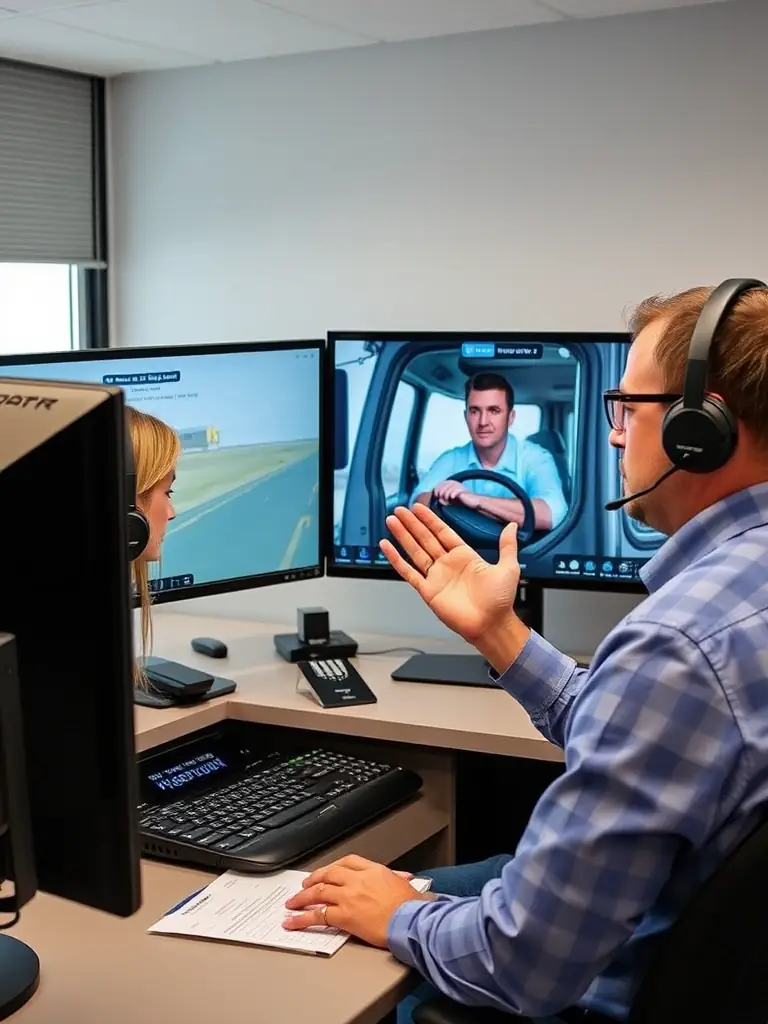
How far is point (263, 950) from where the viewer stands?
1354mm

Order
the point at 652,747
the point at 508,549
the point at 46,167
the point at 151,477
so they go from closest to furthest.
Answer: the point at 652,747
the point at 508,549
the point at 151,477
the point at 46,167

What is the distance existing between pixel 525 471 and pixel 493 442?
3.1 inches

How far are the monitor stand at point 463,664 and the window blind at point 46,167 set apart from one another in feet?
4.25

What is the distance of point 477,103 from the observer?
2592 mm

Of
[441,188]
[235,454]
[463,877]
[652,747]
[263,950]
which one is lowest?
[463,877]

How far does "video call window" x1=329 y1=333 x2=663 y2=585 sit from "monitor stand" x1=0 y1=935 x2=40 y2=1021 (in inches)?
48.0

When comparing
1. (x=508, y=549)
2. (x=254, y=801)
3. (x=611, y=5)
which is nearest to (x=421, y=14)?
(x=611, y=5)

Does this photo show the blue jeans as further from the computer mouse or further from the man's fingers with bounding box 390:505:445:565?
the computer mouse

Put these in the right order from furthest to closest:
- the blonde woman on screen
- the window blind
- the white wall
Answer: the window blind, the white wall, the blonde woman on screen

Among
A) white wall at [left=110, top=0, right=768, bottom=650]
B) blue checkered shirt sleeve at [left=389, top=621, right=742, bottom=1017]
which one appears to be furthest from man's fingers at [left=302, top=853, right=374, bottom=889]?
white wall at [left=110, top=0, right=768, bottom=650]

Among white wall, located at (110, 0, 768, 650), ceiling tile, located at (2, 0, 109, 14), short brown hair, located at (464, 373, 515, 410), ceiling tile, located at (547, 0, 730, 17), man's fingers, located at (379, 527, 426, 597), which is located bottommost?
man's fingers, located at (379, 527, 426, 597)

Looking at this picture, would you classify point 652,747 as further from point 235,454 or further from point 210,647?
point 210,647

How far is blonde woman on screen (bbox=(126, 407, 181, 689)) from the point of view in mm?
2047

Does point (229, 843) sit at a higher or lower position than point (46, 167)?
lower
